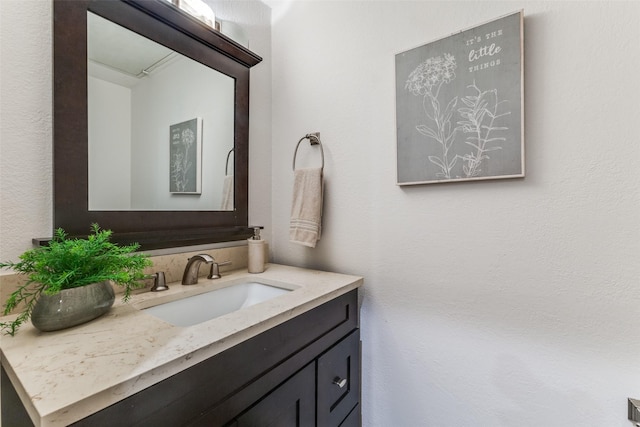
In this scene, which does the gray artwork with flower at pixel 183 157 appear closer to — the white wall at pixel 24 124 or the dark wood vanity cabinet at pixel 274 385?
the white wall at pixel 24 124

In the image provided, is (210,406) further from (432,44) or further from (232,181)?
(432,44)

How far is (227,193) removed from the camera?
4.04 feet

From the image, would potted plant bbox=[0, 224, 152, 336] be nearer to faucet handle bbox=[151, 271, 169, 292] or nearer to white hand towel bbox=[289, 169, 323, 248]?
faucet handle bbox=[151, 271, 169, 292]

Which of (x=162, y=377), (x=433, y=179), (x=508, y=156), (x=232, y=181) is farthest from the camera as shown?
(x=232, y=181)

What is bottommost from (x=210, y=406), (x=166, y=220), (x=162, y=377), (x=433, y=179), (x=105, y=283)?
(x=210, y=406)

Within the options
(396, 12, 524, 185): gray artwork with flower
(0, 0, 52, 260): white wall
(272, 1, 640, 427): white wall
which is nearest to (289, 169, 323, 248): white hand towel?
(272, 1, 640, 427): white wall

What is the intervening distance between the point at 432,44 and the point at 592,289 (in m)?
0.90

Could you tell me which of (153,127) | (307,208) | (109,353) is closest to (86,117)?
(153,127)

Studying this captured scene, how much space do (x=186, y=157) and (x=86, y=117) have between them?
0.32m

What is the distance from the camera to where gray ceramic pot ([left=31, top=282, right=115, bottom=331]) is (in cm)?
58

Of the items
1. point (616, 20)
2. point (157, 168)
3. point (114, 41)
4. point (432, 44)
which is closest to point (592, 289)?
point (616, 20)

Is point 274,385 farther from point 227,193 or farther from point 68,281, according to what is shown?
point 227,193

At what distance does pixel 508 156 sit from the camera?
0.83 meters

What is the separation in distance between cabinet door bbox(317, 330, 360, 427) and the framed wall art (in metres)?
0.81
